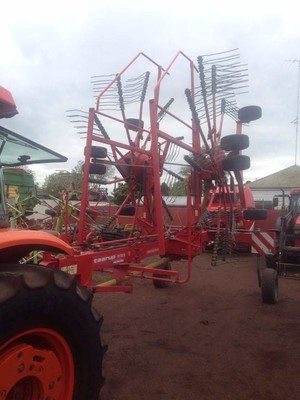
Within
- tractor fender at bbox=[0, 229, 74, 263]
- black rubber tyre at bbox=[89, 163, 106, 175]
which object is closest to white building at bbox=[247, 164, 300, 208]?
black rubber tyre at bbox=[89, 163, 106, 175]

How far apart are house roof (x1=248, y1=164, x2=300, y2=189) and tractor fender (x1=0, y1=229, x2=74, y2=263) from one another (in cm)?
3463

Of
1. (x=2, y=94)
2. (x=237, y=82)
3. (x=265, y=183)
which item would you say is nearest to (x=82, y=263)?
(x=2, y=94)

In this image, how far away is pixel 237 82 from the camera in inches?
221

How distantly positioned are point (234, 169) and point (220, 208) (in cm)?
83

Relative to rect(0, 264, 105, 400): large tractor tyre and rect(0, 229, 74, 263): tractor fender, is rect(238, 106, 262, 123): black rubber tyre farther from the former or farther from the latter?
rect(0, 264, 105, 400): large tractor tyre

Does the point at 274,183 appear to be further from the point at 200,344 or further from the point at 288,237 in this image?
the point at 200,344

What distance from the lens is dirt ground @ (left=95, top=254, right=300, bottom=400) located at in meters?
3.38

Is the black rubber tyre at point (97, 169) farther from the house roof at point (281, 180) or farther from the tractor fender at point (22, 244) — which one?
the house roof at point (281, 180)

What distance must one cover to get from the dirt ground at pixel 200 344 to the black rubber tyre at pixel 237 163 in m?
2.18

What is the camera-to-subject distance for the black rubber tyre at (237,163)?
5305 mm

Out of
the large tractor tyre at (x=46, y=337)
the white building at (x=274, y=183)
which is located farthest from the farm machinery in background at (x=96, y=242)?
the white building at (x=274, y=183)

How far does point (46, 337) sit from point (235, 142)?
3794 mm

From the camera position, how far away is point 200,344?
4.41 m

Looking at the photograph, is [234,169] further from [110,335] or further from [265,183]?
[265,183]
